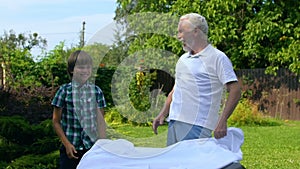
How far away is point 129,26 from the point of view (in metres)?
3.01

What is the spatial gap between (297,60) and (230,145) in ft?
45.1

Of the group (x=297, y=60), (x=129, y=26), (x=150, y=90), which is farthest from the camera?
(x=297, y=60)

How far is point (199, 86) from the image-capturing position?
3049 mm

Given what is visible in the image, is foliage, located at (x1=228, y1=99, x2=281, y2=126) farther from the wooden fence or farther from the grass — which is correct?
the wooden fence

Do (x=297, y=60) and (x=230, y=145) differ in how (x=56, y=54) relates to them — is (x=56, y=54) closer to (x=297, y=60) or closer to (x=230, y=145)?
(x=297, y=60)

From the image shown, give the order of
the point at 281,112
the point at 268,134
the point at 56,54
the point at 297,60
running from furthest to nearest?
1. the point at 281,112
2. the point at 297,60
3. the point at 56,54
4. the point at 268,134

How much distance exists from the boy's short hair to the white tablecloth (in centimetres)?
43

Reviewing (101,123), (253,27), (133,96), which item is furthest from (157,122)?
(253,27)

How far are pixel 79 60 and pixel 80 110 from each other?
305 millimetres

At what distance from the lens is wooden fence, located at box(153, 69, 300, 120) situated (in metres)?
17.1

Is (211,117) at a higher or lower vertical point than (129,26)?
lower

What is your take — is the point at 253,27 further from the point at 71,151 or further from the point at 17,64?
the point at 71,151

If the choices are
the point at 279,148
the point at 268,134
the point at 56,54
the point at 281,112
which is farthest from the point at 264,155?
the point at 281,112

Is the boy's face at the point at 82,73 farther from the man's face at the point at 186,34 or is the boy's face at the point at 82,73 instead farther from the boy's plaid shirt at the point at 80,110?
the man's face at the point at 186,34
